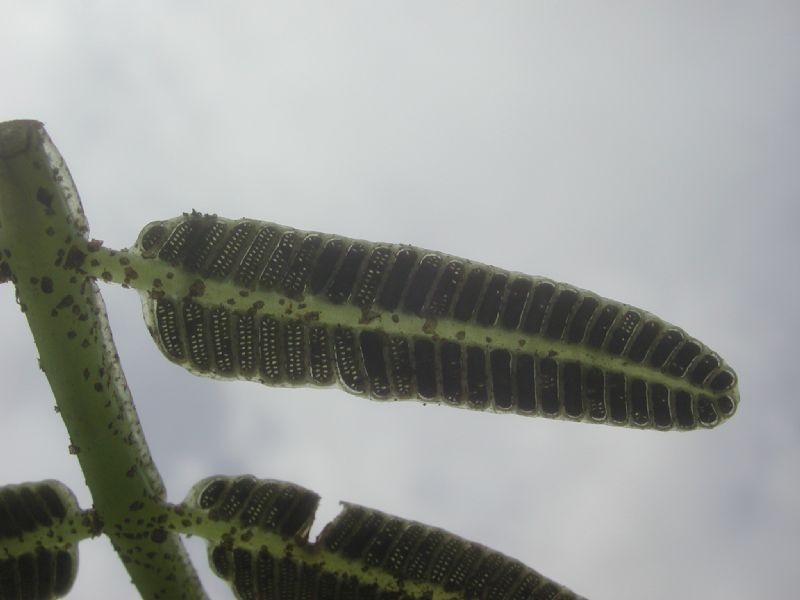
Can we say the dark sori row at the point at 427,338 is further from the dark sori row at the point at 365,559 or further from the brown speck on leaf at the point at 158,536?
the brown speck on leaf at the point at 158,536

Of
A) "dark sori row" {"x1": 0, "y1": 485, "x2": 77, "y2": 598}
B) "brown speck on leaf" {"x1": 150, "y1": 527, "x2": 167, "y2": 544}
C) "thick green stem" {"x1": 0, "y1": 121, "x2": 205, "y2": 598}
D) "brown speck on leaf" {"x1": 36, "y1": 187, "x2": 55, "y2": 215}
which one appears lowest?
"dark sori row" {"x1": 0, "y1": 485, "x2": 77, "y2": 598}

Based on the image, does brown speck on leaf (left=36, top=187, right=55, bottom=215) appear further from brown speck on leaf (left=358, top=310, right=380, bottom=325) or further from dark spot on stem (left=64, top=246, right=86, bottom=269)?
brown speck on leaf (left=358, top=310, right=380, bottom=325)

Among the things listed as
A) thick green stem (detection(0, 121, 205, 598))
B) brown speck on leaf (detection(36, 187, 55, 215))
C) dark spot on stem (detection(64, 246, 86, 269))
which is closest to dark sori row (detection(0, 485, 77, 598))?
→ thick green stem (detection(0, 121, 205, 598))

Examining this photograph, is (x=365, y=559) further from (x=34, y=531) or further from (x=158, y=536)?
(x=34, y=531)

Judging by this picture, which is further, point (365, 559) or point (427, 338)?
point (365, 559)

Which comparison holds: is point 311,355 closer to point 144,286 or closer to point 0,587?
point 144,286

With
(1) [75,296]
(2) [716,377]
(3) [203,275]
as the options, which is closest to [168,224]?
(3) [203,275]

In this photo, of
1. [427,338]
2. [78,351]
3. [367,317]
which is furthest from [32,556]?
[427,338]
